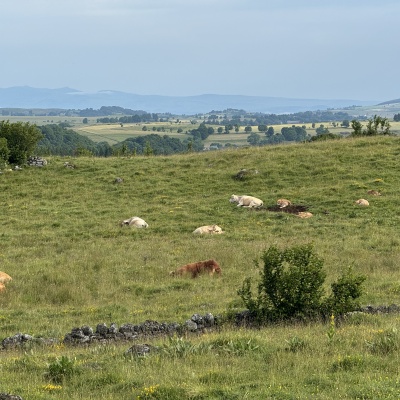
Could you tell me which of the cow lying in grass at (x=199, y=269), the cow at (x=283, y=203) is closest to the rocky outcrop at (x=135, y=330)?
the cow lying in grass at (x=199, y=269)

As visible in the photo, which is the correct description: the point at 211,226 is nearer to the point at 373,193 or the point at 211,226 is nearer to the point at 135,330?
the point at 373,193

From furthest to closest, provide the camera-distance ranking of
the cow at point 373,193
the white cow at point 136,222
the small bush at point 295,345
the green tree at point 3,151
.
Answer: the green tree at point 3,151, the cow at point 373,193, the white cow at point 136,222, the small bush at point 295,345

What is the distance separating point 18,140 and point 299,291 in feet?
93.5

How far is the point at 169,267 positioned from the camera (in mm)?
17922

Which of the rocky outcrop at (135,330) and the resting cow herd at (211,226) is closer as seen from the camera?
the rocky outcrop at (135,330)

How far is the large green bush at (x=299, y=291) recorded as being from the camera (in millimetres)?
11500

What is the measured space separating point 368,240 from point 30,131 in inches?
972

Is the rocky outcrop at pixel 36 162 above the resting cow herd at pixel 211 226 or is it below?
above

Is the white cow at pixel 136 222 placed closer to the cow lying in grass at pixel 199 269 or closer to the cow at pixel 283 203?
the cow at pixel 283 203

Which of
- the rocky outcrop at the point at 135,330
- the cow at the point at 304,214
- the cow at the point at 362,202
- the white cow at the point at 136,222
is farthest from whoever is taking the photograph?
the cow at the point at 362,202

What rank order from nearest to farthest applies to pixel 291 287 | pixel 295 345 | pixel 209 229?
pixel 295 345
pixel 291 287
pixel 209 229

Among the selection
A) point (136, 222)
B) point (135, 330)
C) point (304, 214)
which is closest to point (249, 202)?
point (304, 214)

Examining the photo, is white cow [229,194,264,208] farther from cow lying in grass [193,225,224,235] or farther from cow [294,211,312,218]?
cow lying in grass [193,225,224,235]

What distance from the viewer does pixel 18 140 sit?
35.9m
